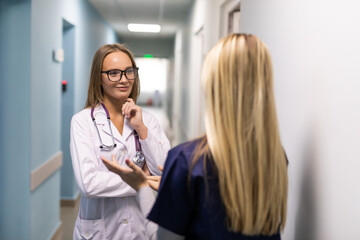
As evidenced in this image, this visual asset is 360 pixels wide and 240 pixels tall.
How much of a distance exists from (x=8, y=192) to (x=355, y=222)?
2258 millimetres

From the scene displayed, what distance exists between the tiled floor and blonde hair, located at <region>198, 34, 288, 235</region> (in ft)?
8.84

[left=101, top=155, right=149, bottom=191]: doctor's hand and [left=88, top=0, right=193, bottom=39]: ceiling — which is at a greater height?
Answer: [left=88, top=0, right=193, bottom=39]: ceiling

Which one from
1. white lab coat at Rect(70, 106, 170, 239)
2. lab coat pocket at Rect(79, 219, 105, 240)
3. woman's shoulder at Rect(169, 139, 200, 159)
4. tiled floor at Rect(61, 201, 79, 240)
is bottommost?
tiled floor at Rect(61, 201, 79, 240)

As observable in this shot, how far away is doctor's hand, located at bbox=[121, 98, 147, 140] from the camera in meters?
1.43

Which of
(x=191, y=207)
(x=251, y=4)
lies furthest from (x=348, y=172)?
(x=251, y=4)

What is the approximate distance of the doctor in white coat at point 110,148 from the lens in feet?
4.40

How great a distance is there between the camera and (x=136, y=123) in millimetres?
1429

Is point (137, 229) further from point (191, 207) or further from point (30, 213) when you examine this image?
point (30, 213)

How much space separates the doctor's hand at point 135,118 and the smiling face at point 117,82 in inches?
2.1

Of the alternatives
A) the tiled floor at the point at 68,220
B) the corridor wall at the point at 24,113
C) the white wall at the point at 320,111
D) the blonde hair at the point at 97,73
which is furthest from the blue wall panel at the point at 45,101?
the white wall at the point at 320,111

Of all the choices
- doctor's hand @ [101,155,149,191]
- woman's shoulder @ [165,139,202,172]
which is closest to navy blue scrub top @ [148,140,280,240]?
woman's shoulder @ [165,139,202,172]

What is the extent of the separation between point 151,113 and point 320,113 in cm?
84

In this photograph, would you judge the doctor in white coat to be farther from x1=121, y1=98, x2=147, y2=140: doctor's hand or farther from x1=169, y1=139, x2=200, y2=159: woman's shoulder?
x1=169, y1=139, x2=200, y2=159: woman's shoulder

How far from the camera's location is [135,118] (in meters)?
1.44
